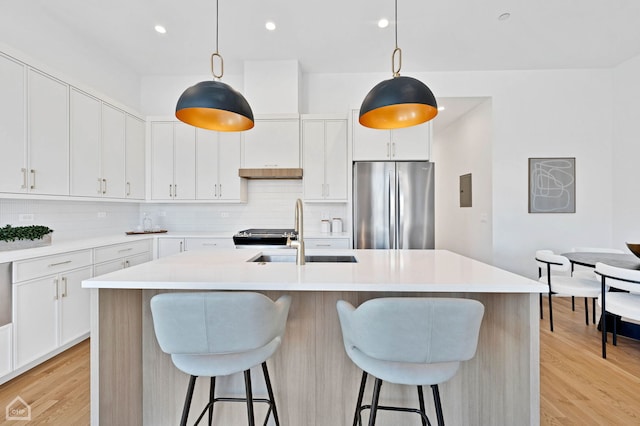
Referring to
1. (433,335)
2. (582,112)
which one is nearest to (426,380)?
(433,335)

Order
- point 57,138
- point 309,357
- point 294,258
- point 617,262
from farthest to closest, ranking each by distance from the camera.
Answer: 1. point 57,138
2. point 617,262
3. point 294,258
4. point 309,357

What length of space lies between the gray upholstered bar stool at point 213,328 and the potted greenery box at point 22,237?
206 cm

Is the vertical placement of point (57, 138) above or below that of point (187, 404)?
above

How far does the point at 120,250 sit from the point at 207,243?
93 cm

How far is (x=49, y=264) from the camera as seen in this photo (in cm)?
234

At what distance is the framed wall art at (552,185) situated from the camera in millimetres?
3984

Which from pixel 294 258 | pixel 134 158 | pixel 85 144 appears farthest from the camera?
pixel 134 158

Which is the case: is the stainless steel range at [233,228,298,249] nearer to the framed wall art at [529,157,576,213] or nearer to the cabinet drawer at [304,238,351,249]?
the cabinet drawer at [304,238,351,249]

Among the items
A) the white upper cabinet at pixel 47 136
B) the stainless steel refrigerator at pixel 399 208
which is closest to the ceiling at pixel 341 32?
the white upper cabinet at pixel 47 136

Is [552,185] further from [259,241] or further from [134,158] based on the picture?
[134,158]

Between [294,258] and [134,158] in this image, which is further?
[134,158]

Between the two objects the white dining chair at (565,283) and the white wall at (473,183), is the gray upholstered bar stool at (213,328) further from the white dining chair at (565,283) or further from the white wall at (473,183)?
the white wall at (473,183)

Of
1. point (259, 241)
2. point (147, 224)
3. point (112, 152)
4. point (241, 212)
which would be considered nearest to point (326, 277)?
point (259, 241)

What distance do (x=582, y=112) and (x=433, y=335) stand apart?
4693 millimetres
